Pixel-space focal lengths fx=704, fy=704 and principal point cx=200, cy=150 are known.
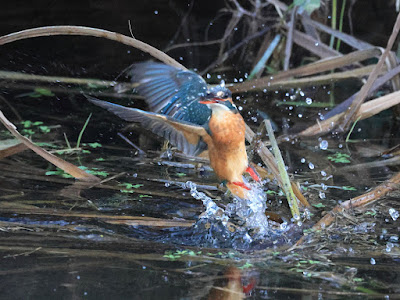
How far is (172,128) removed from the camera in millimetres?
3447

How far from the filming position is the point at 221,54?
20.7ft

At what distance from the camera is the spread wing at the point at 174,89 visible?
357cm

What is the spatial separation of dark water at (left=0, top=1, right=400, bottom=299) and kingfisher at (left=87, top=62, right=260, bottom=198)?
0.31m

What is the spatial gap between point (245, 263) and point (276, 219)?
739 mm

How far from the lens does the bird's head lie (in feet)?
11.0

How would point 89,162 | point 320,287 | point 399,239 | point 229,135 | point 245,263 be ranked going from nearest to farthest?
point 320,287, point 245,263, point 399,239, point 229,135, point 89,162

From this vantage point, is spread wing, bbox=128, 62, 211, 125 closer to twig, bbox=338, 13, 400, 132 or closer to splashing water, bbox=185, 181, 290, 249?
splashing water, bbox=185, 181, 290, 249

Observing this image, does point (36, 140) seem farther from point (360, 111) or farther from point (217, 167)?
point (360, 111)

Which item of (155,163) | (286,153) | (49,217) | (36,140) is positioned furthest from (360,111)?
(49,217)

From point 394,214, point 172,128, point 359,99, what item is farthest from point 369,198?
point 359,99

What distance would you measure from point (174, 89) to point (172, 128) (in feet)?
0.92

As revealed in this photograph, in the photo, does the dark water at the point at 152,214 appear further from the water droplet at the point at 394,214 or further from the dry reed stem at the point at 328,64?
the dry reed stem at the point at 328,64

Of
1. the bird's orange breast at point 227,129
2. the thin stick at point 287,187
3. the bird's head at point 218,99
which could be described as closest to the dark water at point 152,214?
the thin stick at point 287,187

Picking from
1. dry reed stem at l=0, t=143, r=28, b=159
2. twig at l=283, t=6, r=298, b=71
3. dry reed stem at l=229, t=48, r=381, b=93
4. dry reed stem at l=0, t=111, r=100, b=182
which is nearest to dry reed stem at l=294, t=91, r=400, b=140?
dry reed stem at l=229, t=48, r=381, b=93
